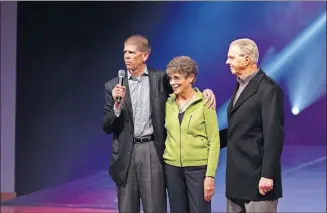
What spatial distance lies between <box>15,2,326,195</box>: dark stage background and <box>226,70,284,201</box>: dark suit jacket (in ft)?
9.22

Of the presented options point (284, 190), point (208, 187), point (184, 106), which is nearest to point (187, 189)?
point (208, 187)

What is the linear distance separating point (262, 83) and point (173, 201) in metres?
0.77

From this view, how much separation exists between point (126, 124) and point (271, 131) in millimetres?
819

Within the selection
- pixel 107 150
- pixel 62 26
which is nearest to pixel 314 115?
pixel 107 150

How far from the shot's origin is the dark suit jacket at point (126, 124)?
2.97 metres

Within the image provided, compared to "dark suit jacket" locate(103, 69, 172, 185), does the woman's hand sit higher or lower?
lower

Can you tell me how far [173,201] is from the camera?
9.53ft

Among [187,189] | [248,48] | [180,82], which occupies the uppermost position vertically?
[248,48]

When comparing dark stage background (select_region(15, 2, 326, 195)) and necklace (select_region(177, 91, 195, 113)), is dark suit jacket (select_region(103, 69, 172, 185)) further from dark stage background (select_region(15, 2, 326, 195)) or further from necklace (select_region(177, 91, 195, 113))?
dark stage background (select_region(15, 2, 326, 195))

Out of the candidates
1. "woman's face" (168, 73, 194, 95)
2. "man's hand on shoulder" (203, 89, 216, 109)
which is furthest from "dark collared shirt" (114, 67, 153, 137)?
"man's hand on shoulder" (203, 89, 216, 109)

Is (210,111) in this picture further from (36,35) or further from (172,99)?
(36,35)

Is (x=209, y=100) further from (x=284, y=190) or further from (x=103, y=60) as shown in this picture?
(x=103, y=60)

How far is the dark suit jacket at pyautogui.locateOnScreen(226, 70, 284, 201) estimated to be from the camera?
2.54m

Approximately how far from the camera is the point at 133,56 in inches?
117
